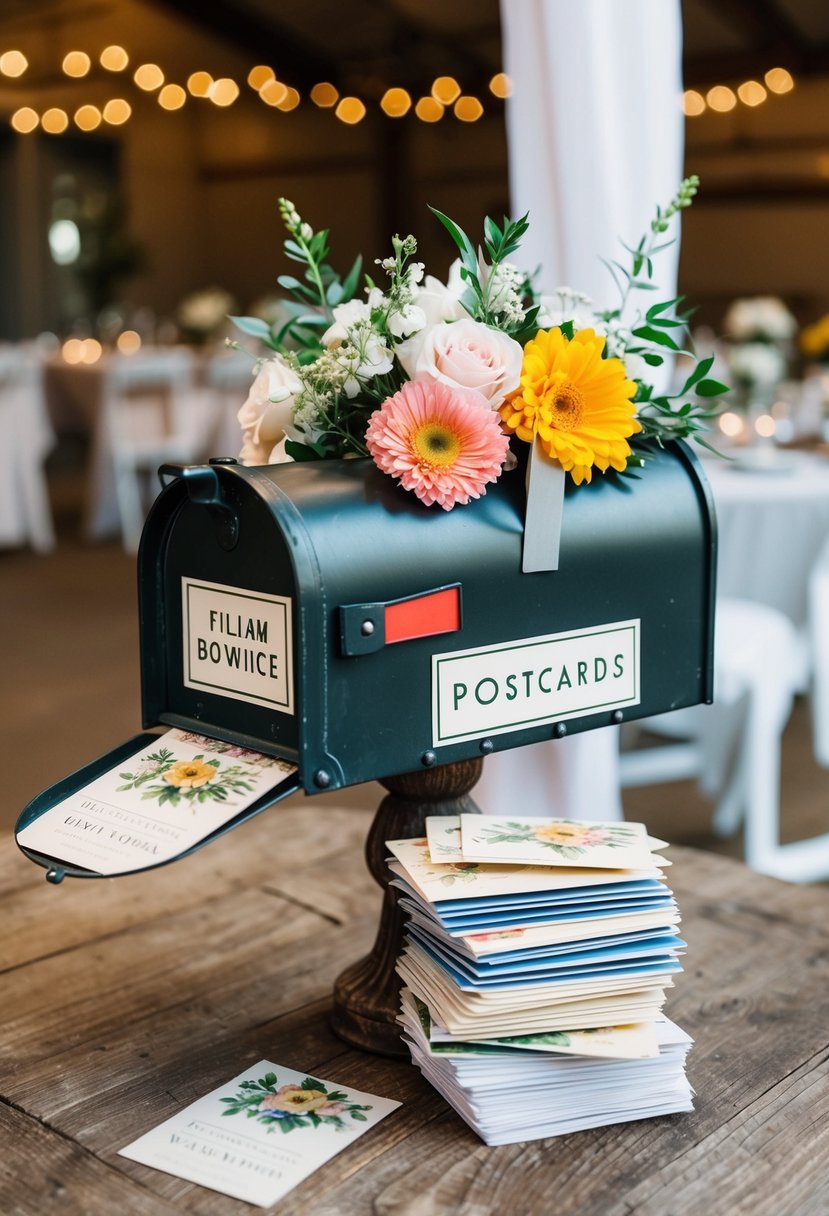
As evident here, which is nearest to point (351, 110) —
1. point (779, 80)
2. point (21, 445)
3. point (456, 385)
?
point (779, 80)

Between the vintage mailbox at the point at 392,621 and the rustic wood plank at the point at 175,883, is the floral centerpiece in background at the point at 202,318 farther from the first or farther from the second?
the vintage mailbox at the point at 392,621

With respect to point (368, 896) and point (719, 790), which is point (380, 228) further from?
point (368, 896)

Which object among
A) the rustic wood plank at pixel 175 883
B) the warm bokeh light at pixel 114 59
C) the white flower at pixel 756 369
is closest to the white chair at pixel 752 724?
the white flower at pixel 756 369

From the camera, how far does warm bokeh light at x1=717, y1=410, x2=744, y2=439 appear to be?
358cm

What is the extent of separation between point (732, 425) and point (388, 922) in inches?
117

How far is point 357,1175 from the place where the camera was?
2.50 ft

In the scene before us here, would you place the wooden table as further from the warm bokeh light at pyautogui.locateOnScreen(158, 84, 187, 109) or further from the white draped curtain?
the warm bokeh light at pyautogui.locateOnScreen(158, 84, 187, 109)

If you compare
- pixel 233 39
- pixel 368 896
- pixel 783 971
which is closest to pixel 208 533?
pixel 368 896

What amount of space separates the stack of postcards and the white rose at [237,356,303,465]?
34cm

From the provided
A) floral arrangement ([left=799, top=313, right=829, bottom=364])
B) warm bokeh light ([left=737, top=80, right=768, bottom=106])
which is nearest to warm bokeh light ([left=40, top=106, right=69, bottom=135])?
warm bokeh light ([left=737, top=80, right=768, bottom=106])

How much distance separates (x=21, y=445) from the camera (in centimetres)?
650

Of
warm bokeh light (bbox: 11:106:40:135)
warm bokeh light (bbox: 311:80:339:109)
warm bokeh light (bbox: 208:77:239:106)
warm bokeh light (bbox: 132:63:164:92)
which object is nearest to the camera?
warm bokeh light (bbox: 11:106:40:135)

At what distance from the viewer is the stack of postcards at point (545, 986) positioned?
787 millimetres

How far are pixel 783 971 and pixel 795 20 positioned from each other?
35.0 ft
